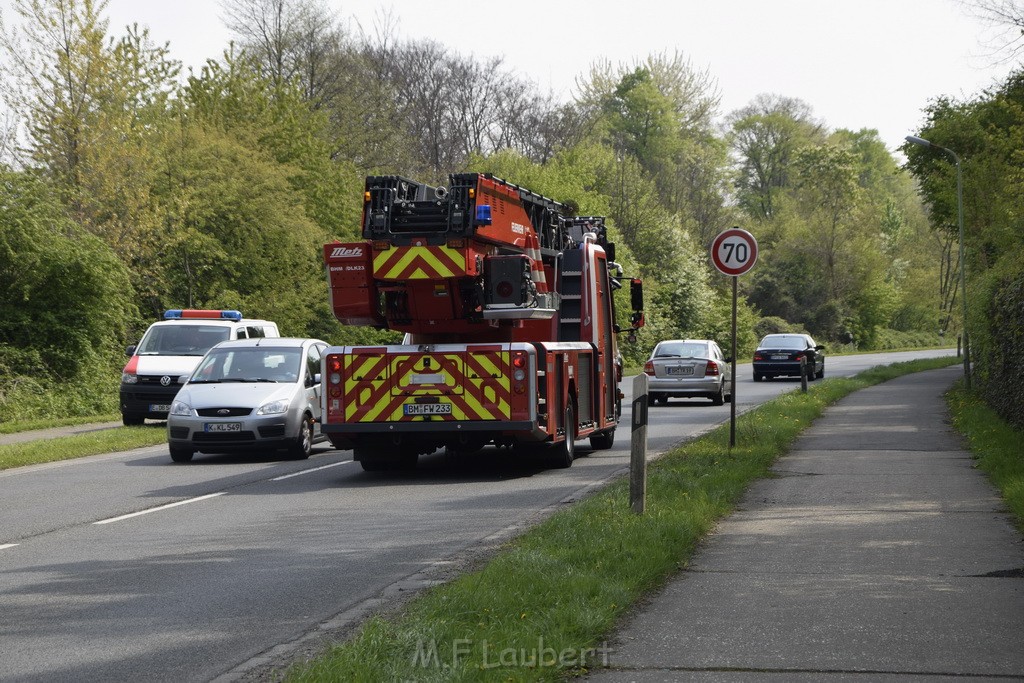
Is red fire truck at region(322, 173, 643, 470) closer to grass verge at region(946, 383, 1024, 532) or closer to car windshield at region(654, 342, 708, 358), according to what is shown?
grass verge at region(946, 383, 1024, 532)

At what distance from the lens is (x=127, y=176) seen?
110 feet

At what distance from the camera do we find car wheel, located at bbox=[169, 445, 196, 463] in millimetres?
17781

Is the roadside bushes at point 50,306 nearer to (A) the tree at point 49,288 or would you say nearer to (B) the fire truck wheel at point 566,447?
(A) the tree at point 49,288

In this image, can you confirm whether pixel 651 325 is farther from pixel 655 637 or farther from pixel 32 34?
pixel 655 637

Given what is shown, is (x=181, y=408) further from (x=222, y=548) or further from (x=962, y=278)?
(x=962, y=278)

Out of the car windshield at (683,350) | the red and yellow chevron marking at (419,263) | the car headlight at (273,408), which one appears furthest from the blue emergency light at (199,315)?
the red and yellow chevron marking at (419,263)

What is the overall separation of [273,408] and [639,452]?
8428 millimetres

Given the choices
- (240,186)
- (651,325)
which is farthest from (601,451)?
(651,325)

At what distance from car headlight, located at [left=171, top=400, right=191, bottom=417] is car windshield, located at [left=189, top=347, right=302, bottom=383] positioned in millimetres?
942

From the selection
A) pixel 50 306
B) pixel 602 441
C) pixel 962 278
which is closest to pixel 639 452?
pixel 602 441

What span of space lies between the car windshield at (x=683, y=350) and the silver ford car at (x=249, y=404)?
13100mm

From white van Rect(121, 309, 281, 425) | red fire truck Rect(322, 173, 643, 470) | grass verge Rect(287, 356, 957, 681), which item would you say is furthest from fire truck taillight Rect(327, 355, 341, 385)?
white van Rect(121, 309, 281, 425)

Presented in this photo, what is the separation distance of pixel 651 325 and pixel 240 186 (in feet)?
76.6

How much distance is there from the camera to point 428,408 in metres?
14.7
